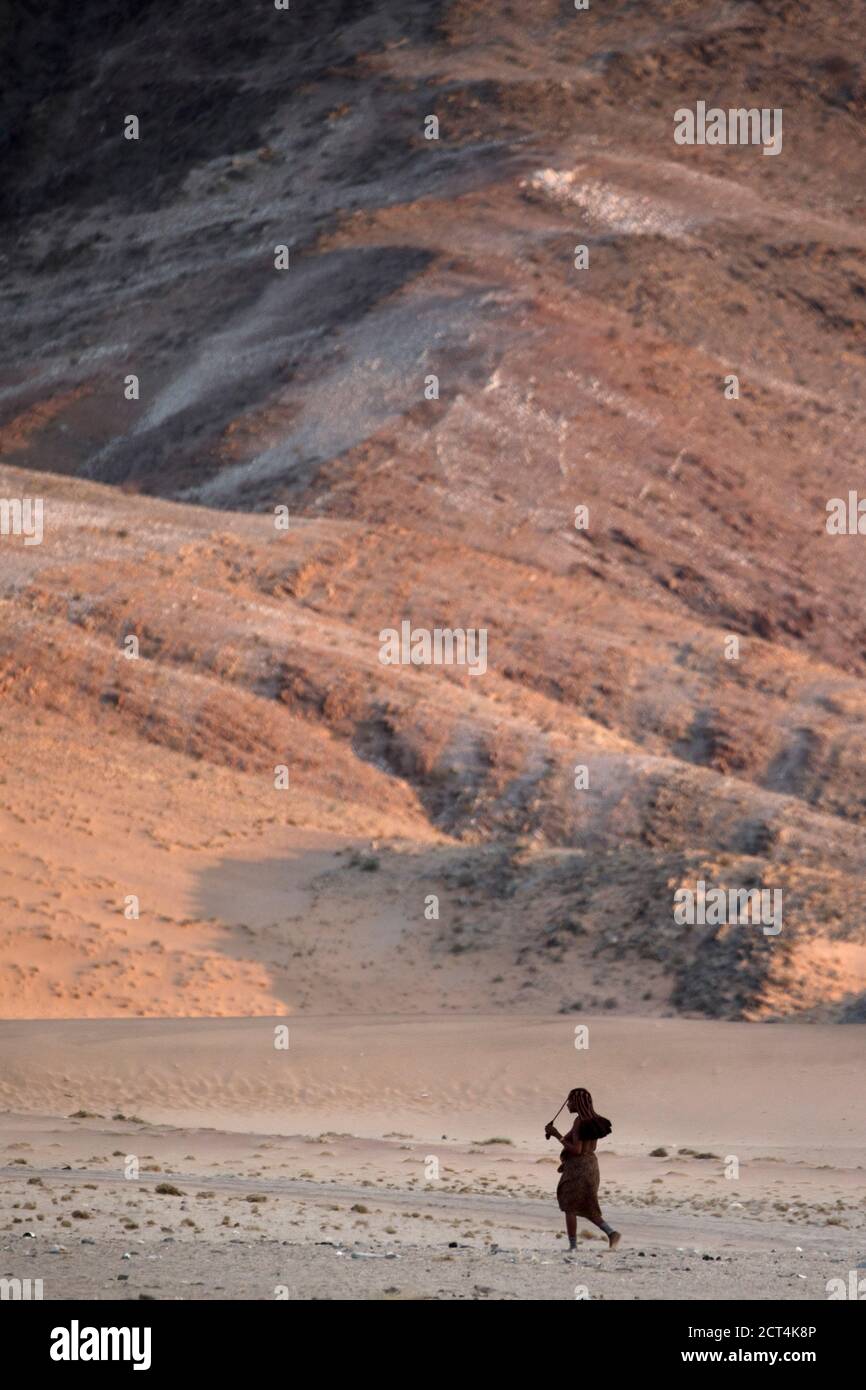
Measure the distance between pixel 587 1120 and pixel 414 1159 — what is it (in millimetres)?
4903

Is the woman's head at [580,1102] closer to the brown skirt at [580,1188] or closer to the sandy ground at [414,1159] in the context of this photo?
the brown skirt at [580,1188]

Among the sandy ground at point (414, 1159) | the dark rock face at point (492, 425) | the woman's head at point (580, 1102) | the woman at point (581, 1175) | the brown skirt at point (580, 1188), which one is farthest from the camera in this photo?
the dark rock face at point (492, 425)

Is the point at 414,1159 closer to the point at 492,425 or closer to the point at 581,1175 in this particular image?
the point at 581,1175

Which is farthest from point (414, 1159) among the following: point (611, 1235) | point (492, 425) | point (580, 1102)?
point (492, 425)

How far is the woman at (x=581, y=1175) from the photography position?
1042 cm

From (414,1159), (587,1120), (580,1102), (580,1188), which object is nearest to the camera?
(580,1102)

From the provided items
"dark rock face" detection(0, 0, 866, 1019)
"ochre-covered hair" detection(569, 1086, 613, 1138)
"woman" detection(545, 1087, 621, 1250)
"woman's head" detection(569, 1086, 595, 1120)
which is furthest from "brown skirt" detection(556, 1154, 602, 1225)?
"dark rock face" detection(0, 0, 866, 1019)

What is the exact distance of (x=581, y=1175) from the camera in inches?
417

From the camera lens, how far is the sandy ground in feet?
32.1

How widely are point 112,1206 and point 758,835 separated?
20391 mm

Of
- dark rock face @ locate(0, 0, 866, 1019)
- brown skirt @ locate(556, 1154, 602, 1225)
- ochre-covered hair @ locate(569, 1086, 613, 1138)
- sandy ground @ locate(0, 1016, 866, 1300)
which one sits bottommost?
sandy ground @ locate(0, 1016, 866, 1300)

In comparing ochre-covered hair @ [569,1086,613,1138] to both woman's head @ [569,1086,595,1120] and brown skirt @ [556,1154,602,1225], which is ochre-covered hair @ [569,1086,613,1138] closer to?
woman's head @ [569,1086,595,1120]

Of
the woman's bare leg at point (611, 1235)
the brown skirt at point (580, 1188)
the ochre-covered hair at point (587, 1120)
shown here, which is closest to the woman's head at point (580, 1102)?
the ochre-covered hair at point (587, 1120)

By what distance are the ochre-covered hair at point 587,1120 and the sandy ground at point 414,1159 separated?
663 mm
